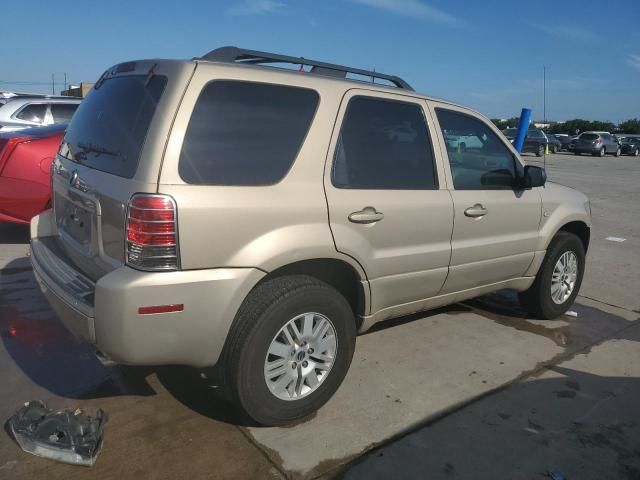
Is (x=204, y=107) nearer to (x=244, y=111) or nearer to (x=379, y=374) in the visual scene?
(x=244, y=111)

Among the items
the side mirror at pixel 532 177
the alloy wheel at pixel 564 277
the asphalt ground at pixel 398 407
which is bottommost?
the asphalt ground at pixel 398 407

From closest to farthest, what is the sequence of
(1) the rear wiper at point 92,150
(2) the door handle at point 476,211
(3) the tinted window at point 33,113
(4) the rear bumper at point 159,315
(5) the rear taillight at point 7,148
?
(4) the rear bumper at point 159,315 < (1) the rear wiper at point 92,150 < (2) the door handle at point 476,211 < (5) the rear taillight at point 7,148 < (3) the tinted window at point 33,113

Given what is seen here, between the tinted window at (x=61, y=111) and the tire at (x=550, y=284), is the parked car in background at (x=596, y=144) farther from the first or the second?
the tire at (x=550, y=284)

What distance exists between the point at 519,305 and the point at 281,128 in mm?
3402

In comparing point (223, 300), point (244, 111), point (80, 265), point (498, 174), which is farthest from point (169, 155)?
point (498, 174)

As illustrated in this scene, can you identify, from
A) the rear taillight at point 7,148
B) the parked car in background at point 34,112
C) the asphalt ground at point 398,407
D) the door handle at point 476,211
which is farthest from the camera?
the parked car in background at point 34,112

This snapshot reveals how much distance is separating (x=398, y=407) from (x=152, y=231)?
1.77 m

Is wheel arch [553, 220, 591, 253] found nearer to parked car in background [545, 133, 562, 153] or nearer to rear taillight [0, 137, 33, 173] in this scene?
rear taillight [0, 137, 33, 173]

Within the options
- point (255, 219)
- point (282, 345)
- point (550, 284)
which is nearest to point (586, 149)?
point (550, 284)

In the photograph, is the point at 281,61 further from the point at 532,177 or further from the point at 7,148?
the point at 7,148

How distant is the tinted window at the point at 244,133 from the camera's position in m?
2.54

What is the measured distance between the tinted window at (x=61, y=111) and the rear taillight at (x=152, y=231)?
797cm

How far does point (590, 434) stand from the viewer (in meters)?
3.00

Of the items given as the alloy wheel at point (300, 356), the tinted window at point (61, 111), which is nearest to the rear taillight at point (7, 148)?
the tinted window at point (61, 111)
